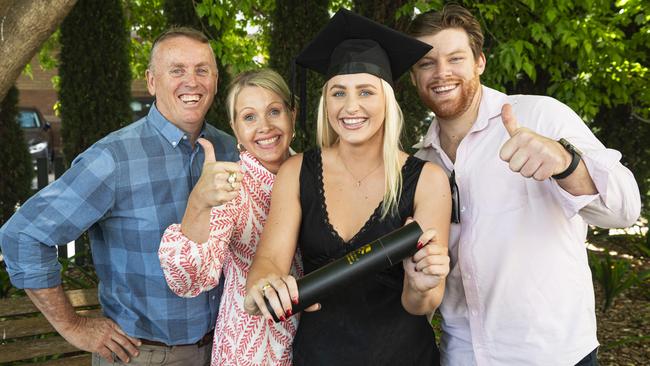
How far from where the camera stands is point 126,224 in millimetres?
2453

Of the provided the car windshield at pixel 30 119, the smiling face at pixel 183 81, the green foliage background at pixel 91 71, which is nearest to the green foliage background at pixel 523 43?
the green foliage background at pixel 91 71

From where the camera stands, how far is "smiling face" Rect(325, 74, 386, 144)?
6.56ft

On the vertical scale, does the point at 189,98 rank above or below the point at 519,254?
above

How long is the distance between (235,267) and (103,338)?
0.70 m

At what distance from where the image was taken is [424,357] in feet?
6.91

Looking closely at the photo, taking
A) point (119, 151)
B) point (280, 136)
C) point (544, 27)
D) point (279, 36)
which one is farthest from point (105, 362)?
point (279, 36)

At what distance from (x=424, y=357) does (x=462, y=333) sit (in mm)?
258

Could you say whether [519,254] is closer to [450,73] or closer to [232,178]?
[450,73]

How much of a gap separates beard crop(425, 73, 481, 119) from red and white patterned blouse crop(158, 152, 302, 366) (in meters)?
0.74

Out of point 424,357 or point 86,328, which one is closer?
point 424,357

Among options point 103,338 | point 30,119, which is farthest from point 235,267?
point 30,119

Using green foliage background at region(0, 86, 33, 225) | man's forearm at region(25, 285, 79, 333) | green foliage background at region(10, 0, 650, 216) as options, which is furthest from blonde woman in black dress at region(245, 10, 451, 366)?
green foliage background at region(0, 86, 33, 225)

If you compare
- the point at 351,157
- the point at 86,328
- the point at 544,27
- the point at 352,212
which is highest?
the point at 544,27

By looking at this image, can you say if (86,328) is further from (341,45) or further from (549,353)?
(549,353)
